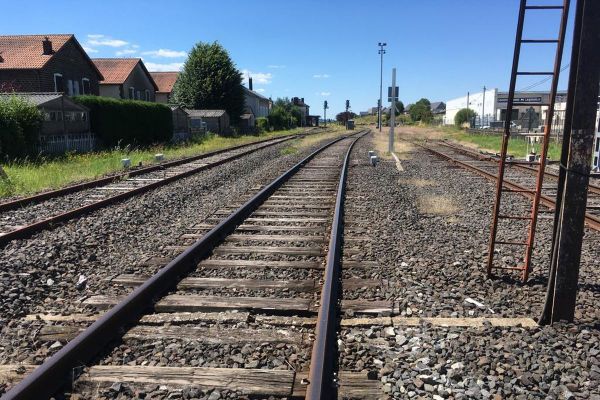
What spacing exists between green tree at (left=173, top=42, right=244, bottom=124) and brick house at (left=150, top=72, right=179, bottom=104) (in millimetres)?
7094

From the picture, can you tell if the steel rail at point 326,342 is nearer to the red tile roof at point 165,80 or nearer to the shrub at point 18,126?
the shrub at point 18,126

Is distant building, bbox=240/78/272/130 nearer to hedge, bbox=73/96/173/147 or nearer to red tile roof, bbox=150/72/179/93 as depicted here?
red tile roof, bbox=150/72/179/93

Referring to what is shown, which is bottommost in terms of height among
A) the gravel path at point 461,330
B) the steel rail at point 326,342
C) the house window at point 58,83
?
the gravel path at point 461,330

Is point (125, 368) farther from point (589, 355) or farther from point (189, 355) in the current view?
point (589, 355)

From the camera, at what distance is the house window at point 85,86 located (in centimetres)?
3991

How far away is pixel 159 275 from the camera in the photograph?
510 cm

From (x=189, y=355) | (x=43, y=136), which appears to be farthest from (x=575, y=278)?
(x=43, y=136)

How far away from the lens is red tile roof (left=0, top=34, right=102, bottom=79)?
112 feet

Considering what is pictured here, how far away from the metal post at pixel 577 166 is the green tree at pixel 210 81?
55.1 metres

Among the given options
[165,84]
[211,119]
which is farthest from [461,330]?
[165,84]

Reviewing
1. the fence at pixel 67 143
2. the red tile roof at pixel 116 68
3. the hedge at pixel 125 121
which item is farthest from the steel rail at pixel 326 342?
the red tile roof at pixel 116 68

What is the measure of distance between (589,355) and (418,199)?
24.7 ft

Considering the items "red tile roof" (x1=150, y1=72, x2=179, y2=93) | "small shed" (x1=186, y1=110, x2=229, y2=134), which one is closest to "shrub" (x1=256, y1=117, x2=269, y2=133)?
"red tile roof" (x1=150, y1=72, x2=179, y2=93)

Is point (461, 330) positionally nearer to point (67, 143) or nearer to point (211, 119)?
point (67, 143)
